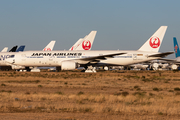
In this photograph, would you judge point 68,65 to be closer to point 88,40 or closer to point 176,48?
point 88,40

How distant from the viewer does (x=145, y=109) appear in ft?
41.7

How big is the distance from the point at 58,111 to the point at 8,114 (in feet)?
6.94

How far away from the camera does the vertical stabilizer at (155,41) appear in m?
55.0

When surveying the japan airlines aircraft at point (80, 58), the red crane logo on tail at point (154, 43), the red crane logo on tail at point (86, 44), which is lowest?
the japan airlines aircraft at point (80, 58)

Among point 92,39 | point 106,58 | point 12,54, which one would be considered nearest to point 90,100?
point 106,58

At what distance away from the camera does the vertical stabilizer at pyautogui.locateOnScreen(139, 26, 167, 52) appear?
180ft

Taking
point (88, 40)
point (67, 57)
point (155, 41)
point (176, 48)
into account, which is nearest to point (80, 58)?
point (67, 57)

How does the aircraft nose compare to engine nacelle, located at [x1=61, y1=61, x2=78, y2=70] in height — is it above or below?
above

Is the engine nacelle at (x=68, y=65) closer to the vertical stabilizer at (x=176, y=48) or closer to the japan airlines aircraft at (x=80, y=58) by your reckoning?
the japan airlines aircraft at (x=80, y=58)

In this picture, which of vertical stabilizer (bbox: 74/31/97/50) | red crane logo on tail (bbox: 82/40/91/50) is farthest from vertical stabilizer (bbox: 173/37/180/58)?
red crane logo on tail (bbox: 82/40/91/50)

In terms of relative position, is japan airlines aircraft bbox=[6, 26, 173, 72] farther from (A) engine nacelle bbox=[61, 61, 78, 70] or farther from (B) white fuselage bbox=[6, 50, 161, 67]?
(A) engine nacelle bbox=[61, 61, 78, 70]

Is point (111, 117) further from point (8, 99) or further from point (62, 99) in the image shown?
point (8, 99)

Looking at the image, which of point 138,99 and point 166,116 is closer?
point 166,116

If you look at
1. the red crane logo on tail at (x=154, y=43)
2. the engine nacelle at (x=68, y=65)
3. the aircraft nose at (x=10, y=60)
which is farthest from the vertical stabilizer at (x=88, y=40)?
the aircraft nose at (x=10, y=60)
